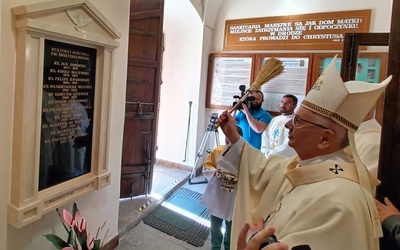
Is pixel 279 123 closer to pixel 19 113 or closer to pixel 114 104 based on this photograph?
pixel 114 104

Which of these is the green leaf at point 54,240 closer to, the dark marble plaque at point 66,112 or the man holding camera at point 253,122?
the dark marble plaque at point 66,112

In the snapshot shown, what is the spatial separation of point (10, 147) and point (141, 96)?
66.0 inches

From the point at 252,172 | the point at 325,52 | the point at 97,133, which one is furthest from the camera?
the point at 325,52

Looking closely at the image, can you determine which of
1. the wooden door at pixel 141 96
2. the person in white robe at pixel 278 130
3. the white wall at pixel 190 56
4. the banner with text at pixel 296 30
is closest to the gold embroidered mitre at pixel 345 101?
the person in white robe at pixel 278 130

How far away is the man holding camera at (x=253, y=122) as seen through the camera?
2650mm

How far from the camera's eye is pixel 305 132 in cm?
82

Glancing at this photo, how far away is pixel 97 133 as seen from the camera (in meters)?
1.67

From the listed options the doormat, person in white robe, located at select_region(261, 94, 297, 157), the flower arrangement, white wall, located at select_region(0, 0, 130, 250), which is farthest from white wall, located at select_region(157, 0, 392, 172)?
the flower arrangement

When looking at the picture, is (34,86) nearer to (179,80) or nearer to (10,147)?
(10,147)

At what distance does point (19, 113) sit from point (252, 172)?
1050 mm

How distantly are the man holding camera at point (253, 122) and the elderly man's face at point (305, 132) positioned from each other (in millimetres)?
1793

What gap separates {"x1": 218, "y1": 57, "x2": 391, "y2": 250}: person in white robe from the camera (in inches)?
25.8

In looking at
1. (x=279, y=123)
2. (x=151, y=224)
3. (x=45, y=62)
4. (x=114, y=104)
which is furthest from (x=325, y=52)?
(x=45, y=62)

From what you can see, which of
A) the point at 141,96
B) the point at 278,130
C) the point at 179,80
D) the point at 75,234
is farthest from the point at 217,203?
the point at 179,80
